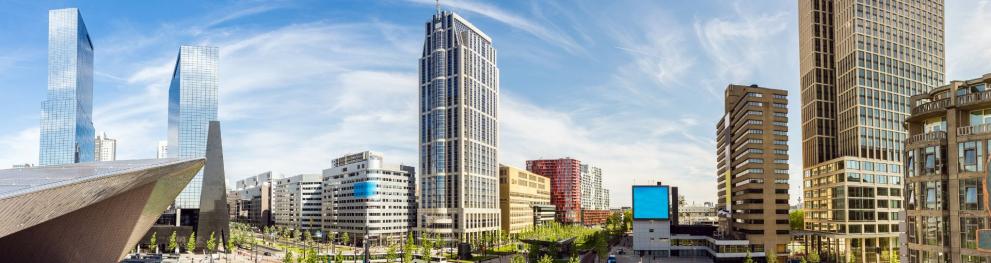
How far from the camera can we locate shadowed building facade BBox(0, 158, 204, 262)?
31.5m

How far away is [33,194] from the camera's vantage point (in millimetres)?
29703

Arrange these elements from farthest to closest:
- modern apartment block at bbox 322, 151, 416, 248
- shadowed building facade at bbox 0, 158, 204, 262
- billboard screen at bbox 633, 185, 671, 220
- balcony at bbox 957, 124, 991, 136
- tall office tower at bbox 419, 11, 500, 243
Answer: modern apartment block at bbox 322, 151, 416, 248
tall office tower at bbox 419, 11, 500, 243
billboard screen at bbox 633, 185, 671, 220
balcony at bbox 957, 124, 991, 136
shadowed building facade at bbox 0, 158, 204, 262

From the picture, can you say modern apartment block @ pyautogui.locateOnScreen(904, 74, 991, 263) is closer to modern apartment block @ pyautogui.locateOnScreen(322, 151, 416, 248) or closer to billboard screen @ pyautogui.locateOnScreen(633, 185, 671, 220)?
billboard screen @ pyautogui.locateOnScreen(633, 185, 671, 220)

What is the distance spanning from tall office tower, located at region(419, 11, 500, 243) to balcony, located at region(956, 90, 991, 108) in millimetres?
132183

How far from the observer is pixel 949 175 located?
165 feet

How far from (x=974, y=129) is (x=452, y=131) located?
135 metres

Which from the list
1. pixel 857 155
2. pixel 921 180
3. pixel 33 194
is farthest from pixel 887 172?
pixel 33 194

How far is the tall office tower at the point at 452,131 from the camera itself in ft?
575

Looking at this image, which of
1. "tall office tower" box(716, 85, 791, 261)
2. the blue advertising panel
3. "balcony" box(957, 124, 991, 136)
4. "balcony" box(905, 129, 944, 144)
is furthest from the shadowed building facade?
the blue advertising panel

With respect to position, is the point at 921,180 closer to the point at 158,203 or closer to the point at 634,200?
the point at 158,203

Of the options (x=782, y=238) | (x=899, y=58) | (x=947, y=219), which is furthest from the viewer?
(x=899, y=58)

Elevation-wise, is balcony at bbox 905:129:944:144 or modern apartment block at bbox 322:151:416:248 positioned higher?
balcony at bbox 905:129:944:144

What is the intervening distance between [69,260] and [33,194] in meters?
26.4

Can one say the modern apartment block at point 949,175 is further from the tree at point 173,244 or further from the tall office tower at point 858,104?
the tree at point 173,244
